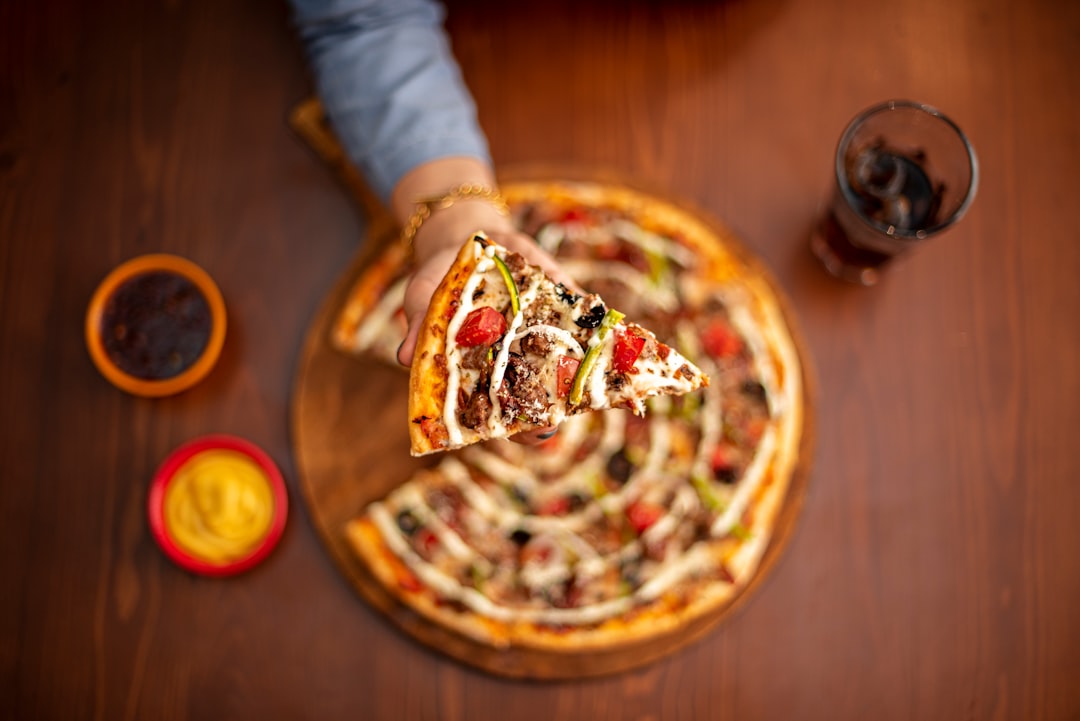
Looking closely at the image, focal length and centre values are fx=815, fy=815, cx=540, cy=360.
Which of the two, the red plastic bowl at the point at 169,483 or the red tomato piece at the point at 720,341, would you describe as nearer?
the red plastic bowl at the point at 169,483

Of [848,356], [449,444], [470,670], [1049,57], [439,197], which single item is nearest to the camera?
[449,444]

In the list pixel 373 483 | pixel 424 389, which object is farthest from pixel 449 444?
pixel 373 483

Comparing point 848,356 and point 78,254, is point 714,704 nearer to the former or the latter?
point 848,356

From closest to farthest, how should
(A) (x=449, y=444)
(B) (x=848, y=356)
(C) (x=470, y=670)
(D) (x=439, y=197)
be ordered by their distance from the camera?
(A) (x=449, y=444)
(D) (x=439, y=197)
(C) (x=470, y=670)
(B) (x=848, y=356)

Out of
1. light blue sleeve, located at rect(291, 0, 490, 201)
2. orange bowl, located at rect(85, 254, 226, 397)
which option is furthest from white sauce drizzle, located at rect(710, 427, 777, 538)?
orange bowl, located at rect(85, 254, 226, 397)

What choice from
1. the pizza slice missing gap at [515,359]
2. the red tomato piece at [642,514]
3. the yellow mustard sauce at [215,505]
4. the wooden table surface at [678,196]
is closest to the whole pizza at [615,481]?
the red tomato piece at [642,514]

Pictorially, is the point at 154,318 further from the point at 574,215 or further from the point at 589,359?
the point at 589,359

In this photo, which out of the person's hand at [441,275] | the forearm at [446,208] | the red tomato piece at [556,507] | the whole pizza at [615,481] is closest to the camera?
the person's hand at [441,275]

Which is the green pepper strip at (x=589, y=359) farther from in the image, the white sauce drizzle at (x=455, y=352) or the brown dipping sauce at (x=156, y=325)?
the brown dipping sauce at (x=156, y=325)
